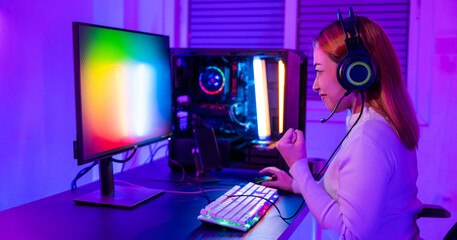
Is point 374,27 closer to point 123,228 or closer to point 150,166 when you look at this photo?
point 123,228

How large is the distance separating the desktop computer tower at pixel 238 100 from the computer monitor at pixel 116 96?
26 cm

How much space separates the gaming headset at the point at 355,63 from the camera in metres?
1.05

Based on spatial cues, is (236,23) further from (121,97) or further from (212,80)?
(121,97)

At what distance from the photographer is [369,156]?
99cm

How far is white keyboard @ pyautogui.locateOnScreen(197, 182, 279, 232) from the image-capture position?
3.51 feet

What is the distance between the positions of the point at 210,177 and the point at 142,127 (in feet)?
1.31

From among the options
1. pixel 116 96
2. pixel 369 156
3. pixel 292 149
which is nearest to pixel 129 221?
pixel 116 96

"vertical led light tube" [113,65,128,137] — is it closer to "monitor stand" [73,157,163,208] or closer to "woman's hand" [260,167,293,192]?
"monitor stand" [73,157,163,208]

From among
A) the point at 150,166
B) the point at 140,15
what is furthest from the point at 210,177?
the point at 140,15

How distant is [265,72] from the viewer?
5.94 ft

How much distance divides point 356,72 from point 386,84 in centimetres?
11

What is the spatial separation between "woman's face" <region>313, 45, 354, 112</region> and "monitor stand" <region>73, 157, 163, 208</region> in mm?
634

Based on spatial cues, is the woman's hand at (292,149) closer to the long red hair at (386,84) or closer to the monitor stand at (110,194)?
the long red hair at (386,84)

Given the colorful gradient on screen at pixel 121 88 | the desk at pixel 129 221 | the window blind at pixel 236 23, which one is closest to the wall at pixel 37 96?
the desk at pixel 129 221
